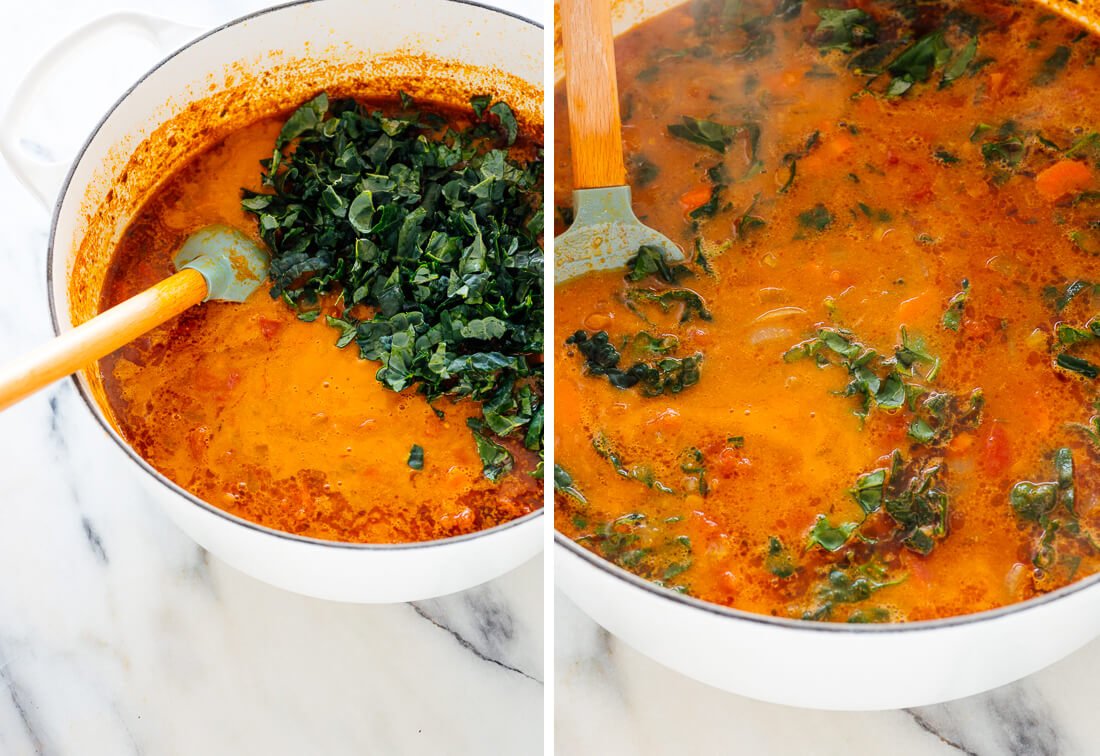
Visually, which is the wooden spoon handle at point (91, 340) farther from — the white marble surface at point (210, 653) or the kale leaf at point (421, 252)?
the white marble surface at point (210, 653)

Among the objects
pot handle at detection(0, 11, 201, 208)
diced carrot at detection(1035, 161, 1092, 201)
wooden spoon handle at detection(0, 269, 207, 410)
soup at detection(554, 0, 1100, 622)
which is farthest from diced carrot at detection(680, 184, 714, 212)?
pot handle at detection(0, 11, 201, 208)

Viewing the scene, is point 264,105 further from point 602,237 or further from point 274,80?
point 602,237

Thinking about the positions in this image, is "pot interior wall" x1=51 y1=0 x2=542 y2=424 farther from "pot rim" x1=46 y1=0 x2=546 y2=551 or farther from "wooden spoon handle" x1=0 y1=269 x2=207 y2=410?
"wooden spoon handle" x1=0 y1=269 x2=207 y2=410

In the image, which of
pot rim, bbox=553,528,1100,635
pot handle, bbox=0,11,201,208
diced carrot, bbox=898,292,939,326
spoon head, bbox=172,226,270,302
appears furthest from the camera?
spoon head, bbox=172,226,270,302

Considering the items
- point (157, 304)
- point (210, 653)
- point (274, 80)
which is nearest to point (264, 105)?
point (274, 80)

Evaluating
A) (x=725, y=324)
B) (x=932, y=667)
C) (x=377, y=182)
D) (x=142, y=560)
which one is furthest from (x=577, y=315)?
(x=142, y=560)
